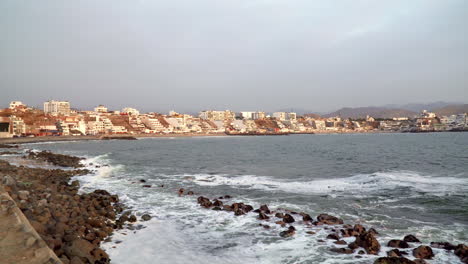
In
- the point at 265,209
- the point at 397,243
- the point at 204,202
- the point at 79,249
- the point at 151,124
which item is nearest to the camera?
the point at 79,249

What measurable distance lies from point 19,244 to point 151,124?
122389 mm

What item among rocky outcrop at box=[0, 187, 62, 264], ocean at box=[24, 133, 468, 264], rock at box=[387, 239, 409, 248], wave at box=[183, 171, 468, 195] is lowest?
wave at box=[183, 171, 468, 195]

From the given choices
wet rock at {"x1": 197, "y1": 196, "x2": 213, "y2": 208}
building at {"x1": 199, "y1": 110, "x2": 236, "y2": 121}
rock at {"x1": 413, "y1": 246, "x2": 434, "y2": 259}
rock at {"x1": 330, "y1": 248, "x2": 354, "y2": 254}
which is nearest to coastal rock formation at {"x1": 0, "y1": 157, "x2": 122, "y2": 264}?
wet rock at {"x1": 197, "y1": 196, "x2": 213, "y2": 208}

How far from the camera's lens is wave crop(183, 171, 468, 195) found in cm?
1393

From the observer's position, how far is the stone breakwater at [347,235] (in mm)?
6379

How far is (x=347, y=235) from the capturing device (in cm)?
769

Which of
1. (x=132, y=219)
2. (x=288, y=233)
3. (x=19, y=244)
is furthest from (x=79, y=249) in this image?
(x=288, y=233)

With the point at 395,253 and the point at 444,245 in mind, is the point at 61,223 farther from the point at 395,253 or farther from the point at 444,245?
the point at 444,245

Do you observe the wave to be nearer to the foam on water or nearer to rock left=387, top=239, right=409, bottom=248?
the foam on water

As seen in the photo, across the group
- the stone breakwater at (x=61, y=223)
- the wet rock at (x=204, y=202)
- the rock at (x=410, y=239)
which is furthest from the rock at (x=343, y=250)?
the wet rock at (x=204, y=202)

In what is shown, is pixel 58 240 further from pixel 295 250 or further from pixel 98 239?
pixel 295 250

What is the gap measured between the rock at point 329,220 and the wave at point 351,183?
14.2 feet

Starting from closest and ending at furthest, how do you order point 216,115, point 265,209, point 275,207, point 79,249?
point 79,249, point 265,209, point 275,207, point 216,115

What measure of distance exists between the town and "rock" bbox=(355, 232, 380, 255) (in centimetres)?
7691
